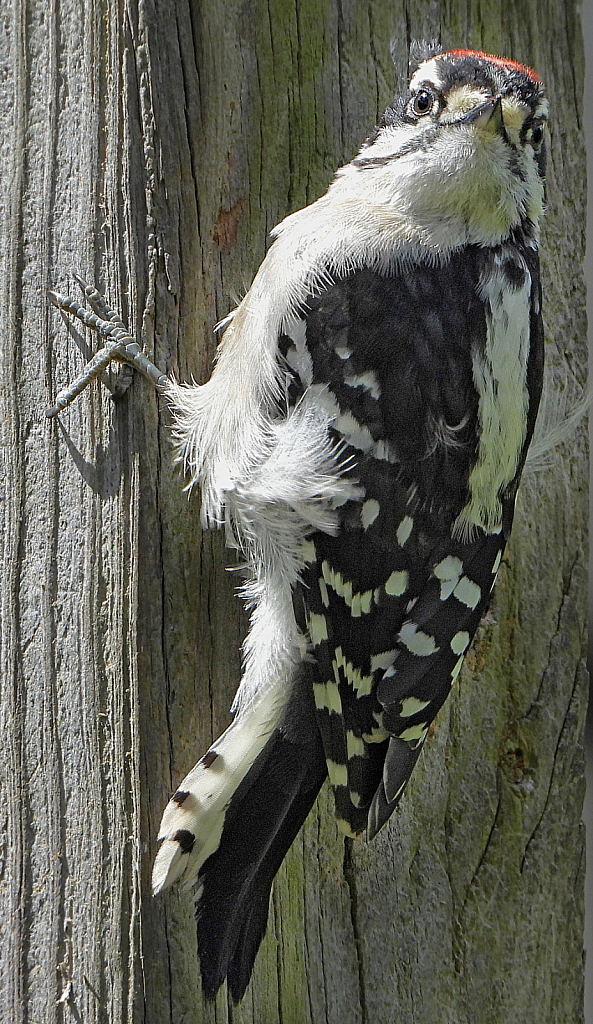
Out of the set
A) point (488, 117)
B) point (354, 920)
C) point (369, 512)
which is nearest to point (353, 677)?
point (369, 512)

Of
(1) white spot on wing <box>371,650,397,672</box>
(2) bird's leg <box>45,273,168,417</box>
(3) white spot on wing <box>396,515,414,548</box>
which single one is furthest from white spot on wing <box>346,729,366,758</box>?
(2) bird's leg <box>45,273,168,417</box>

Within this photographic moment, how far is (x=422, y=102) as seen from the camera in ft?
5.63

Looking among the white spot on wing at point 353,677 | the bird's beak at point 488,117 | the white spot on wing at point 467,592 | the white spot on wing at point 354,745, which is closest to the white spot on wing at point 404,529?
the white spot on wing at point 467,592

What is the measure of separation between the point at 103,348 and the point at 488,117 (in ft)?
2.54

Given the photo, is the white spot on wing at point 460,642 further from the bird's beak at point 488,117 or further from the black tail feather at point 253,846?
the bird's beak at point 488,117

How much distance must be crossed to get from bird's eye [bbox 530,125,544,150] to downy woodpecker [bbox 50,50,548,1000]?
1 centimetres

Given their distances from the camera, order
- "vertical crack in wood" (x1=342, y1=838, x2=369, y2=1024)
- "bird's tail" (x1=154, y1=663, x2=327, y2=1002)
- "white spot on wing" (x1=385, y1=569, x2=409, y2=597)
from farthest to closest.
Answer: "vertical crack in wood" (x1=342, y1=838, x2=369, y2=1024) → "white spot on wing" (x1=385, y1=569, x2=409, y2=597) → "bird's tail" (x1=154, y1=663, x2=327, y2=1002)

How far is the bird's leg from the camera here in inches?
62.4

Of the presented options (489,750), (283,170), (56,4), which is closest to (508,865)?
(489,750)

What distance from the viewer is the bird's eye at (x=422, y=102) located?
67.1 inches

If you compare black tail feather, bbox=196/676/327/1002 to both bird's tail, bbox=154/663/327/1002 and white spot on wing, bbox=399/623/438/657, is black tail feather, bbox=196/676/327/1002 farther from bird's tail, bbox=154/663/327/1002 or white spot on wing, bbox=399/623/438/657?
white spot on wing, bbox=399/623/438/657

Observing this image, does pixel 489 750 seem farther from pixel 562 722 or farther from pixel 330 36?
pixel 330 36

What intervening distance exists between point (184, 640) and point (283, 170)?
0.88 metres

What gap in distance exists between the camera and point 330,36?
1.80m
